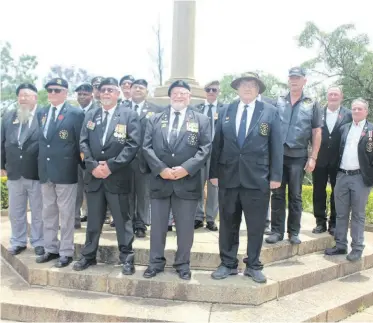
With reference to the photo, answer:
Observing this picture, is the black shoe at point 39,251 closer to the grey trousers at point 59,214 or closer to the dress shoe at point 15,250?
the grey trousers at point 59,214

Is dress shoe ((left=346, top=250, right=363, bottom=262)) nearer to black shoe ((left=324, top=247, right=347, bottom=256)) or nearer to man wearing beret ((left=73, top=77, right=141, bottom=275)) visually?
black shoe ((left=324, top=247, right=347, bottom=256))

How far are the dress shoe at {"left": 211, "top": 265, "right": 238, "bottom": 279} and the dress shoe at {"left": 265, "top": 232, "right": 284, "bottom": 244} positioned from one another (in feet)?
2.77

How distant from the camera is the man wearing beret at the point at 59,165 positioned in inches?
169

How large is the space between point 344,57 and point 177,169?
1466 cm

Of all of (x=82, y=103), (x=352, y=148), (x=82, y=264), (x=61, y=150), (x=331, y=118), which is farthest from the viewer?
(x=82, y=103)

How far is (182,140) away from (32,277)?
84.6 inches

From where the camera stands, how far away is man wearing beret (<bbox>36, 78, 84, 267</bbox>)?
14.1ft

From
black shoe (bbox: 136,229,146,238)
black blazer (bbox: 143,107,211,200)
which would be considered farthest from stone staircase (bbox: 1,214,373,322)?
black blazer (bbox: 143,107,211,200)

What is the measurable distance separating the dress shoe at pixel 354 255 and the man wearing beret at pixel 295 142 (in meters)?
0.64

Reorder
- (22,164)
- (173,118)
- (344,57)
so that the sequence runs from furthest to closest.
A: 1. (344,57)
2. (22,164)
3. (173,118)

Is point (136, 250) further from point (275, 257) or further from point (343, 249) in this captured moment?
point (343, 249)

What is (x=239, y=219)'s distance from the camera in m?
4.09

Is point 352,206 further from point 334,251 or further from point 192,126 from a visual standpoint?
point 192,126

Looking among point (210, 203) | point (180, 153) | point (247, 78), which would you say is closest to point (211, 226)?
point (210, 203)
